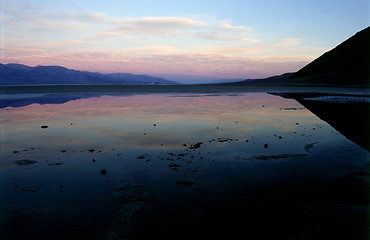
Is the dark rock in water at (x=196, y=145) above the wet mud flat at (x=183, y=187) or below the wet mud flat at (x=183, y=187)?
above

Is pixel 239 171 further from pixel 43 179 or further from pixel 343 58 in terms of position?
pixel 343 58

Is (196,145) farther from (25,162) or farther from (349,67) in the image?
(349,67)

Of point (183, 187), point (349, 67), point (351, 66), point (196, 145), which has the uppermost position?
point (351, 66)

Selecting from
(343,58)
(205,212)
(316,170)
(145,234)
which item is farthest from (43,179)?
(343,58)

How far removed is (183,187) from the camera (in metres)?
9.30

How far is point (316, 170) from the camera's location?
1098 centimetres

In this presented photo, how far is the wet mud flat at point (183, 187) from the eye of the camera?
22.2 feet

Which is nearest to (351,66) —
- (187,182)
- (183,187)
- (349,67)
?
(349,67)

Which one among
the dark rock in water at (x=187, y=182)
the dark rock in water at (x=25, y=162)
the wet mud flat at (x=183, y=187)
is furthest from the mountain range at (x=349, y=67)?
the dark rock in water at (x=25, y=162)

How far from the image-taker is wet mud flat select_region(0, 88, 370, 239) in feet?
22.2

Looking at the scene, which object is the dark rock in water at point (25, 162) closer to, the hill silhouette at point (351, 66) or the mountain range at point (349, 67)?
the mountain range at point (349, 67)

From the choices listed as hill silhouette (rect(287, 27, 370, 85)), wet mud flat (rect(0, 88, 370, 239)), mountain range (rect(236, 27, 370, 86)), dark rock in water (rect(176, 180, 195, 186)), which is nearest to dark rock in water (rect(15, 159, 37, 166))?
wet mud flat (rect(0, 88, 370, 239))

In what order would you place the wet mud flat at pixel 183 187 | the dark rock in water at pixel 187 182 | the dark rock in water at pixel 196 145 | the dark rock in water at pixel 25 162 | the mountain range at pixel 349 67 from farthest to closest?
the mountain range at pixel 349 67 → the dark rock in water at pixel 196 145 → the dark rock in water at pixel 25 162 → the dark rock in water at pixel 187 182 → the wet mud flat at pixel 183 187

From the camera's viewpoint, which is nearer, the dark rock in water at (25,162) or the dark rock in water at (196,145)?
the dark rock in water at (25,162)
